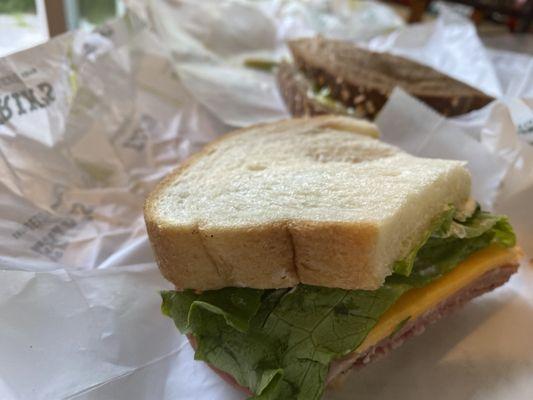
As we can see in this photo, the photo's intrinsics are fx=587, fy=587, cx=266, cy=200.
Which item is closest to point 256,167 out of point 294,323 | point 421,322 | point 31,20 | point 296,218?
point 296,218

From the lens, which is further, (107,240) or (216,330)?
(107,240)

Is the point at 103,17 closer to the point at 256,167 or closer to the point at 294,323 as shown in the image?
the point at 256,167

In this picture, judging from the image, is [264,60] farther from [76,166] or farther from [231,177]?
[231,177]

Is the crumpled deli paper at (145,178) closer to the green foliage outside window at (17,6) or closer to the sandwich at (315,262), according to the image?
the sandwich at (315,262)

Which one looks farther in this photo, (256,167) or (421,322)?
(256,167)

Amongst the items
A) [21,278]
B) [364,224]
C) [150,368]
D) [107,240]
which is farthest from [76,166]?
[364,224]

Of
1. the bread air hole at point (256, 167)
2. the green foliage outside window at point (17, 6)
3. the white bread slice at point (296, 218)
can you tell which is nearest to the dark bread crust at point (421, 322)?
the white bread slice at point (296, 218)
